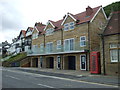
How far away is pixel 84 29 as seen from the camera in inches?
1009

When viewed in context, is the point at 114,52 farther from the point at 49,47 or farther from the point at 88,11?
the point at 49,47

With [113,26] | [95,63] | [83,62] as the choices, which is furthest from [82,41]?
[113,26]

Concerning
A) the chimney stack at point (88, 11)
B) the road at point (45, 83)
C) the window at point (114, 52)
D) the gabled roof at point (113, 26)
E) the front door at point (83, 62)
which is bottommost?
the road at point (45, 83)

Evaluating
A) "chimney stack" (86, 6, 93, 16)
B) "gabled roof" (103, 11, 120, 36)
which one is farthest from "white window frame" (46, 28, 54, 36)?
"gabled roof" (103, 11, 120, 36)

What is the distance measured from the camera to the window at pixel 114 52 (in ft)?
58.5

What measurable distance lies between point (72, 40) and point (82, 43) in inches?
105

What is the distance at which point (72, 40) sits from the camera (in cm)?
2770

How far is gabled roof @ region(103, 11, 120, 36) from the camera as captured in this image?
18.6 meters

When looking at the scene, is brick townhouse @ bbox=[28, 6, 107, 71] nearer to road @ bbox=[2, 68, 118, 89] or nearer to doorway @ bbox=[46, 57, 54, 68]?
doorway @ bbox=[46, 57, 54, 68]

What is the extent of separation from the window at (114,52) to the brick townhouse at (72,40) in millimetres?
2799

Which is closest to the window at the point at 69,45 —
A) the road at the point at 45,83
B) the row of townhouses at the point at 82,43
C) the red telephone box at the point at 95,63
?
the row of townhouses at the point at 82,43

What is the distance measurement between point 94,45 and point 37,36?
1636 centimetres

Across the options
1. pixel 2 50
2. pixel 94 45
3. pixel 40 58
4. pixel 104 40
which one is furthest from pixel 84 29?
pixel 2 50

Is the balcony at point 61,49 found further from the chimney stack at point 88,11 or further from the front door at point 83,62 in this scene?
the chimney stack at point 88,11
